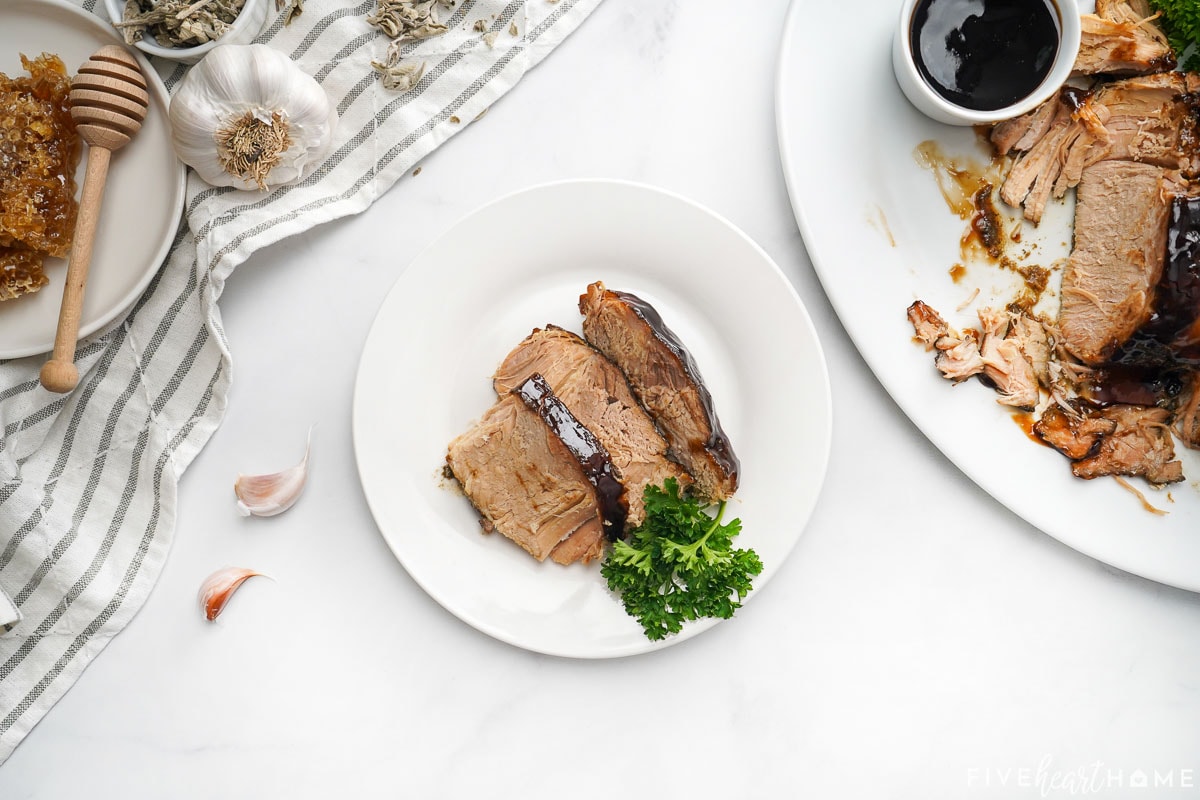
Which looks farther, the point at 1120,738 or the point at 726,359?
the point at 1120,738

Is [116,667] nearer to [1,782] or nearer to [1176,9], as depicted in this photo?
[1,782]

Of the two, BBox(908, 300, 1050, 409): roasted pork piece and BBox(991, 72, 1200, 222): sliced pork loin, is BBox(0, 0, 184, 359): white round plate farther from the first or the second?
BBox(991, 72, 1200, 222): sliced pork loin

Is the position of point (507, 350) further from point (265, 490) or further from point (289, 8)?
point (289, 8)

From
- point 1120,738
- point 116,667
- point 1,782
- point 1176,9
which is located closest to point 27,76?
point 116,667

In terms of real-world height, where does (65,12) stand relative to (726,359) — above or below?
above

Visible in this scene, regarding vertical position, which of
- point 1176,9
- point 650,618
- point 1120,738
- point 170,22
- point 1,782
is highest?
point 170,22
